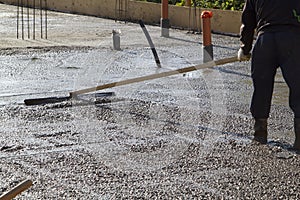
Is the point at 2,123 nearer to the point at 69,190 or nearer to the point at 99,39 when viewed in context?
the point at 69,190

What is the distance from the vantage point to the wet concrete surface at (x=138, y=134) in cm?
654

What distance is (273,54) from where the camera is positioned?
8172mm

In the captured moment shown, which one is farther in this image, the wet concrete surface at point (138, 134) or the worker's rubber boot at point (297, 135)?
the worker's rubber boot at point (297, 135)

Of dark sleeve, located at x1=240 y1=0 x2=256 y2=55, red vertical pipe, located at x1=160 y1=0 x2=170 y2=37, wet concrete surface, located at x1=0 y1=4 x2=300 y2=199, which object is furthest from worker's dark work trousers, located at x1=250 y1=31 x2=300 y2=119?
red vertical pipe, located at x1=160 y1=0 x2=170 y2=37

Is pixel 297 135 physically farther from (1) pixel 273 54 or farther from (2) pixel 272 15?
(2) pixel 272 15

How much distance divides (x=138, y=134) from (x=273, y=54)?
5.43ft

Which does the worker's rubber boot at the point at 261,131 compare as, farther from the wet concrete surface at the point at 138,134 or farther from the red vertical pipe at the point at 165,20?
the red vertical pipe at the point at 165,20

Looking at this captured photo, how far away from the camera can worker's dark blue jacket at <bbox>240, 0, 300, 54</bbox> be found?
8.00 metres

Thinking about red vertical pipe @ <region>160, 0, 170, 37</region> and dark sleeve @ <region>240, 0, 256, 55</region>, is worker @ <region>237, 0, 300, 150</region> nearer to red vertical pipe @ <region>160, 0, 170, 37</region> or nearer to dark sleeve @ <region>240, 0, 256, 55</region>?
dark sleeve @ <region>240, 0, 256, 55</region>

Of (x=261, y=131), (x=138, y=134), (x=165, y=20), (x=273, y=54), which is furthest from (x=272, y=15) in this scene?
(x=165, y=20)

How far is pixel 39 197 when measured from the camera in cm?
613

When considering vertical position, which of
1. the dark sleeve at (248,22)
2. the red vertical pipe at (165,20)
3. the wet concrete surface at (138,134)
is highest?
the dark sleeve at (248,22)

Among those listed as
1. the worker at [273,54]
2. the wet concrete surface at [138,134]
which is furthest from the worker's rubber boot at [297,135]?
the wet concrete surface at [138,134]

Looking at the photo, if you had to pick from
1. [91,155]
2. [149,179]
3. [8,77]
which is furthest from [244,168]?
[8,77]
